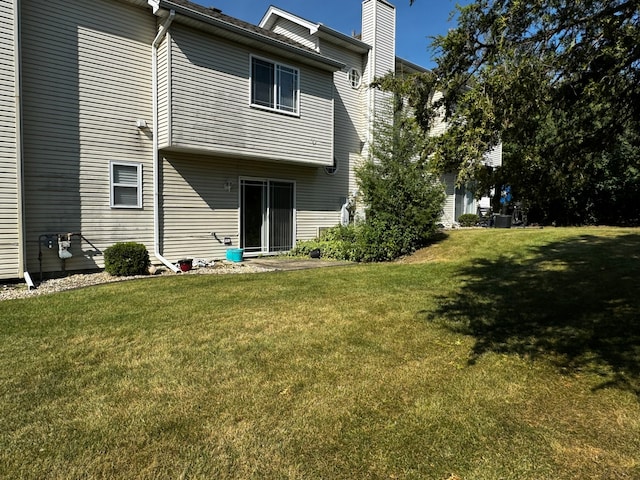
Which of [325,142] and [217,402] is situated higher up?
[325,142]

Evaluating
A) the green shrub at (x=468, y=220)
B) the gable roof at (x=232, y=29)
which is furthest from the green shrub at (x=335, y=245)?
the green shrub at (x=468, y=220)

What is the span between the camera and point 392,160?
12.6m

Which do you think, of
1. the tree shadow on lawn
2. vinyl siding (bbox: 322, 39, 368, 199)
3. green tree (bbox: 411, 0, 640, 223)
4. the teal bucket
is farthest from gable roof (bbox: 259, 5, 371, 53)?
green tree (bbox: 411, 0, 640, 223)

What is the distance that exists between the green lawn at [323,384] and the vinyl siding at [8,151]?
251 cm

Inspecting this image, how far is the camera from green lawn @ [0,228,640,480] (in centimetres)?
262

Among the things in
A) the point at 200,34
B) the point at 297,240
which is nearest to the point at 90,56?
the point at 200,34

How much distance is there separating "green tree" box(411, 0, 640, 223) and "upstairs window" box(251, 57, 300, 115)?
25.8 feet

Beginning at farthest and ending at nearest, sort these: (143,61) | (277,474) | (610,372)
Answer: (143,61)
(610,372)
(277,474)

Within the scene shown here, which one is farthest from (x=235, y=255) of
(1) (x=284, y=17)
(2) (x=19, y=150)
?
(1) (x=284, y=17)

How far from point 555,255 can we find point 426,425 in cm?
847

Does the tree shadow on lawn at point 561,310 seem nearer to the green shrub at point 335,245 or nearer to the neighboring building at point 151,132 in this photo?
the green shrub at point 335,245

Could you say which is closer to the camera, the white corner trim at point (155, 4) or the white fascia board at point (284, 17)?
the white corner trim at point (155, 4)

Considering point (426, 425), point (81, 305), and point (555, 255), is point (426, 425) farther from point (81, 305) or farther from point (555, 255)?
point (555, 255)

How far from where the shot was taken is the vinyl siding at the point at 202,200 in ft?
35.7
